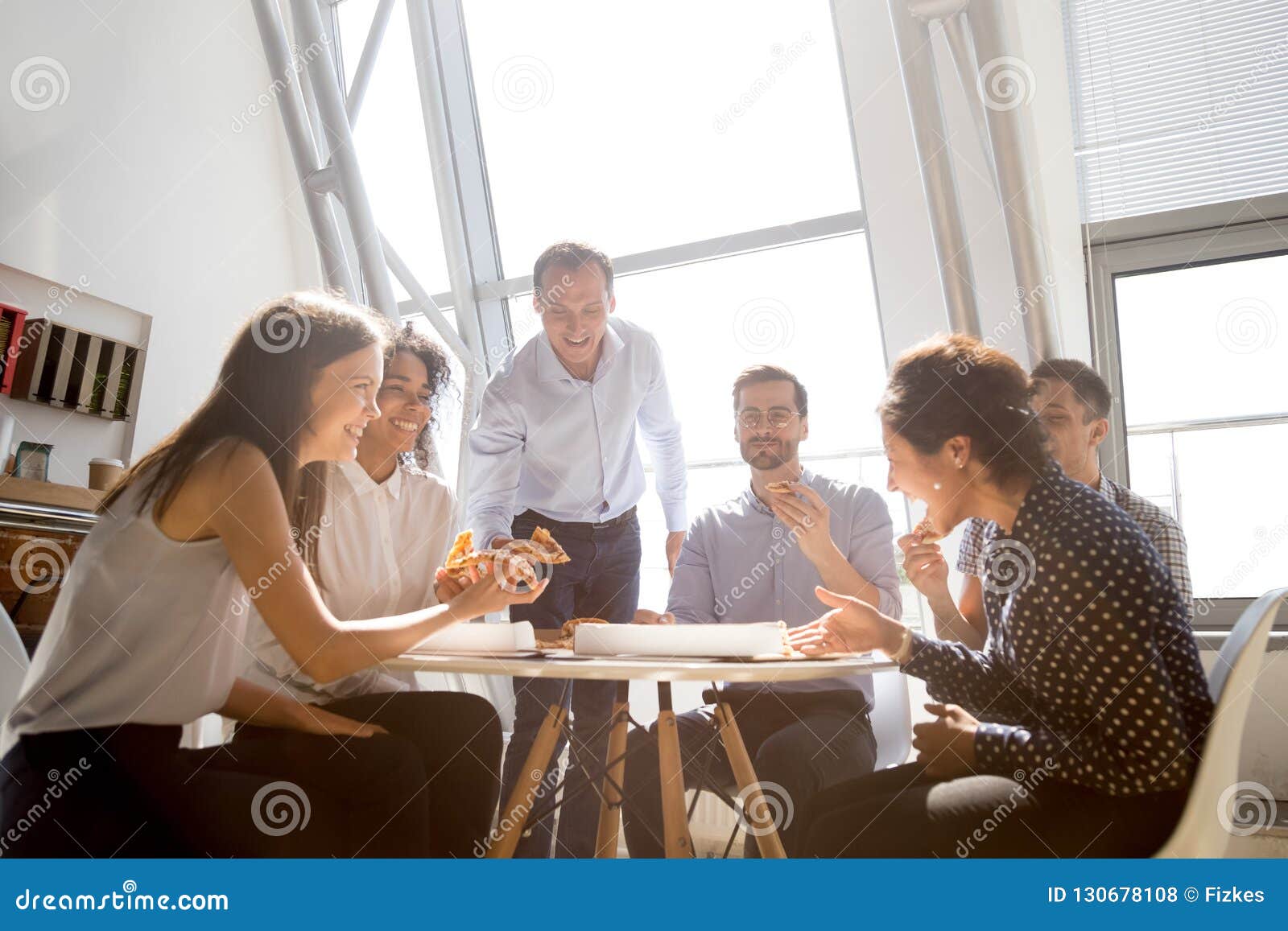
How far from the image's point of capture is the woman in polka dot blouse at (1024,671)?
1127 millimetres

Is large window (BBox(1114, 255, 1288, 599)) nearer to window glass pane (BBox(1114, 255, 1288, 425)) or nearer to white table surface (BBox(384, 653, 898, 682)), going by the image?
window glass pane (BBox(1114, 255, 1288, 425))

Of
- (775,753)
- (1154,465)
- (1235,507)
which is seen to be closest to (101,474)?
(775,753)

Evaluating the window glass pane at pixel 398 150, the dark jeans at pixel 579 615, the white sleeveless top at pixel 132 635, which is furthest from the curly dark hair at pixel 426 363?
the window glass pane at pixel 398 150

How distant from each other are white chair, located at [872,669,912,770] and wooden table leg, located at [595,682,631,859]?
682mm

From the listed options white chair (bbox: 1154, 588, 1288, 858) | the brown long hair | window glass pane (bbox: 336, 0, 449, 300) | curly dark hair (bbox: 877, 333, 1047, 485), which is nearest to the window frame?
curly dark hair (bbox: 877, 333, 1047, 485)

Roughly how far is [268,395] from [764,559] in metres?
1.32

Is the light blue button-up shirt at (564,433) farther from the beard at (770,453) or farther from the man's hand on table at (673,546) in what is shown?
the beard at (770,453)

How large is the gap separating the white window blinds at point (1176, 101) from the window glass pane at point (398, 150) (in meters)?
2.70

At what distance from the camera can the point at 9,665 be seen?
1448 mm

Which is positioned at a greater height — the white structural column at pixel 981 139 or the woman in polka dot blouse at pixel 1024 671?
the white structural column at pixel 981 139

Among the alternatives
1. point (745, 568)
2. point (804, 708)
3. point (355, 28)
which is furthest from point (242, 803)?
point (355, 28)

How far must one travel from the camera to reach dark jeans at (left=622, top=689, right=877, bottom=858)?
1.79 meters

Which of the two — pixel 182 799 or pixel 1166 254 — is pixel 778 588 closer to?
pixel 182 799
